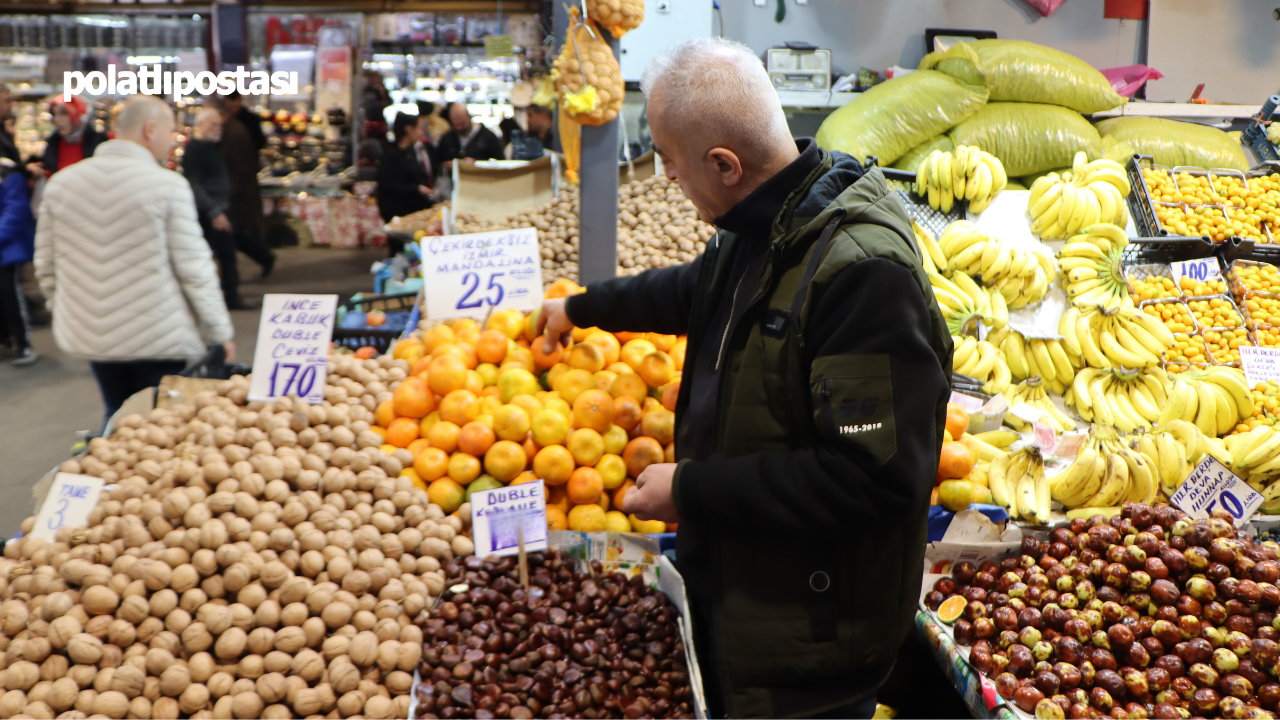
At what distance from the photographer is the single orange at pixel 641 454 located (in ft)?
6.79

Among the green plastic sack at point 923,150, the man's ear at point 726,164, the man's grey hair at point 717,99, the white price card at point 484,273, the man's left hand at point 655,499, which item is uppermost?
the man's grey hair at point 717,99

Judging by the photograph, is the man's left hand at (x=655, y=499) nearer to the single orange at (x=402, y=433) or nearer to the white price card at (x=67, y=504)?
the single orange at (x=402, y=433)

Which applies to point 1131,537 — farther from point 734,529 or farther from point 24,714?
point 24,714

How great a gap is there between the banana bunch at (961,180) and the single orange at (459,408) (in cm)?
240

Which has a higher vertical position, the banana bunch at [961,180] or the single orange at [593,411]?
the banana bunch at [961,180]

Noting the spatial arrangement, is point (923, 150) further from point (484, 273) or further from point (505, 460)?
point (505, 460)

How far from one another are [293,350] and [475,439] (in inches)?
21.6

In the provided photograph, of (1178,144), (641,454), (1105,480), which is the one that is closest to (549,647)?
(641,454)

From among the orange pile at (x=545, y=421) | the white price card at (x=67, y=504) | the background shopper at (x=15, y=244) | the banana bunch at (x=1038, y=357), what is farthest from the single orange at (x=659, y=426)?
the background shopper at (x=15, y=244)

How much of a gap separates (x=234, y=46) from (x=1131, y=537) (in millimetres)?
12344

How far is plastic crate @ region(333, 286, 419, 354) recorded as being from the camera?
316 cm

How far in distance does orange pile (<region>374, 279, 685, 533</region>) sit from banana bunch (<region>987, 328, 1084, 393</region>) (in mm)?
1572

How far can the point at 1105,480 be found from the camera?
2.31 metres

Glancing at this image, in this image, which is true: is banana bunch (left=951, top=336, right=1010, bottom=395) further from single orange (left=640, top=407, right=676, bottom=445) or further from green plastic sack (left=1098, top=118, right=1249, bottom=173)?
green plastic sack (left=1098, top=118, right=1249, bottom=173)
